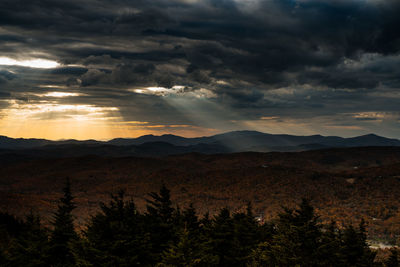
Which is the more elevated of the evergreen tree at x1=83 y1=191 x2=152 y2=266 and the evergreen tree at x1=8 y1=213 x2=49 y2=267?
the evergreen tree at x1=83 y1=191 x2=152 y2=266

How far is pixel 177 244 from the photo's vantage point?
44.5 ft

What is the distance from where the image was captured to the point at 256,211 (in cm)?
5566

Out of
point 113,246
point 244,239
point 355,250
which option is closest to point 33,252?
point 113,246

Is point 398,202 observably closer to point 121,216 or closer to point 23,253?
point 121,216

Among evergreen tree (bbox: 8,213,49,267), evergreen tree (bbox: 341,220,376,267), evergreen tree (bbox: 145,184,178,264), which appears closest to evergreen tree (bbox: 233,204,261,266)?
evergreen tree (bbox: 145,184,178,264)

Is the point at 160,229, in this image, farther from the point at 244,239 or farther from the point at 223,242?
the point at 244,239

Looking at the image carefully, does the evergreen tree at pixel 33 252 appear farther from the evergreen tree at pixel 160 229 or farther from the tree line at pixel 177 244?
the evergreen tree at pixel 160 229

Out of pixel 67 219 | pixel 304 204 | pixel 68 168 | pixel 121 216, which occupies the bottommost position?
pixel 68 168

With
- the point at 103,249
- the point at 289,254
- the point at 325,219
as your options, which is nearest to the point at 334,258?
the point at 289,254

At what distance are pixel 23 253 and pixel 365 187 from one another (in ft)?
206

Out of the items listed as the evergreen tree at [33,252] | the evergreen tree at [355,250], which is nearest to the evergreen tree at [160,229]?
the evergreen tree at [33,252]

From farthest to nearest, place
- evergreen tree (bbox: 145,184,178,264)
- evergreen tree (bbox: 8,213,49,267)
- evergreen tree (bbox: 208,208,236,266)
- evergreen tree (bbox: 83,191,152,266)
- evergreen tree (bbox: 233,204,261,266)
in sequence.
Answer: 1. evergreen tree (bbox: 208,208,236,266)
2. evergreen tree (bbox: 233,204,261,266)
3. evergreen tree (bbox: 145,184,178,264)
4. evergreen tree (bbox: 8,213,49,267)
5. evergreen tree (bbox: 83,191,152,266)

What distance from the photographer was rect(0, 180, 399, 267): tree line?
11.8m

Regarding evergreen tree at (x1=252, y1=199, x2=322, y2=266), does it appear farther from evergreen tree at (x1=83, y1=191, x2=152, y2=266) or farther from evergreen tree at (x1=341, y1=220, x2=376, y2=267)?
evergreen tree at (x1=341, y1=220, x2=376, y2=267)
